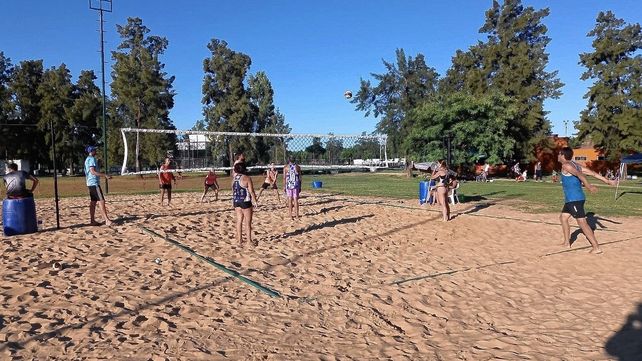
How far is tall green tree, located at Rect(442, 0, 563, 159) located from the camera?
44688 millimetres

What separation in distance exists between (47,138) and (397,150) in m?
43.4

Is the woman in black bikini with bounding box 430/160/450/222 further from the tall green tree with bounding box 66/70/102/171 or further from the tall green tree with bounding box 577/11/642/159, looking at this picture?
the tall green tree with bounding box 66/70/102/171

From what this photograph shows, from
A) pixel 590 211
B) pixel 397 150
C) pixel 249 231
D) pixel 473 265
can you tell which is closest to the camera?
pixel 473 265

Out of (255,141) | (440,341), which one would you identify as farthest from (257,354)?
(255,141)

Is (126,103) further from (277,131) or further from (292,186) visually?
(292,186)

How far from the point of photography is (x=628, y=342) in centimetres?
381

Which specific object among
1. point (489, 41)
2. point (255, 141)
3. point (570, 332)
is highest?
point (489, 41)

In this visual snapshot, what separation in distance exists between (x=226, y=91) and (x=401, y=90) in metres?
22.3

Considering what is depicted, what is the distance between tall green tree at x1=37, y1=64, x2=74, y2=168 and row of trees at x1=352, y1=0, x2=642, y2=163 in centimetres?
4149

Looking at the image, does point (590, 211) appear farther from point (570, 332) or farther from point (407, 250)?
point (570, 332)

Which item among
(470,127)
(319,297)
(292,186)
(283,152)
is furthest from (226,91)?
(319,297)

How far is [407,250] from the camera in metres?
7.64

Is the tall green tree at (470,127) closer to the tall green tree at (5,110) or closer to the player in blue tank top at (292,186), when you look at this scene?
the player in blue tank top at (292,186)

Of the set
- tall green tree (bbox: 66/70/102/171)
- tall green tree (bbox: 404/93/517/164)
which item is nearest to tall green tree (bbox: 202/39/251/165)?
tall green tree (bbox: 66/70/102/171)
